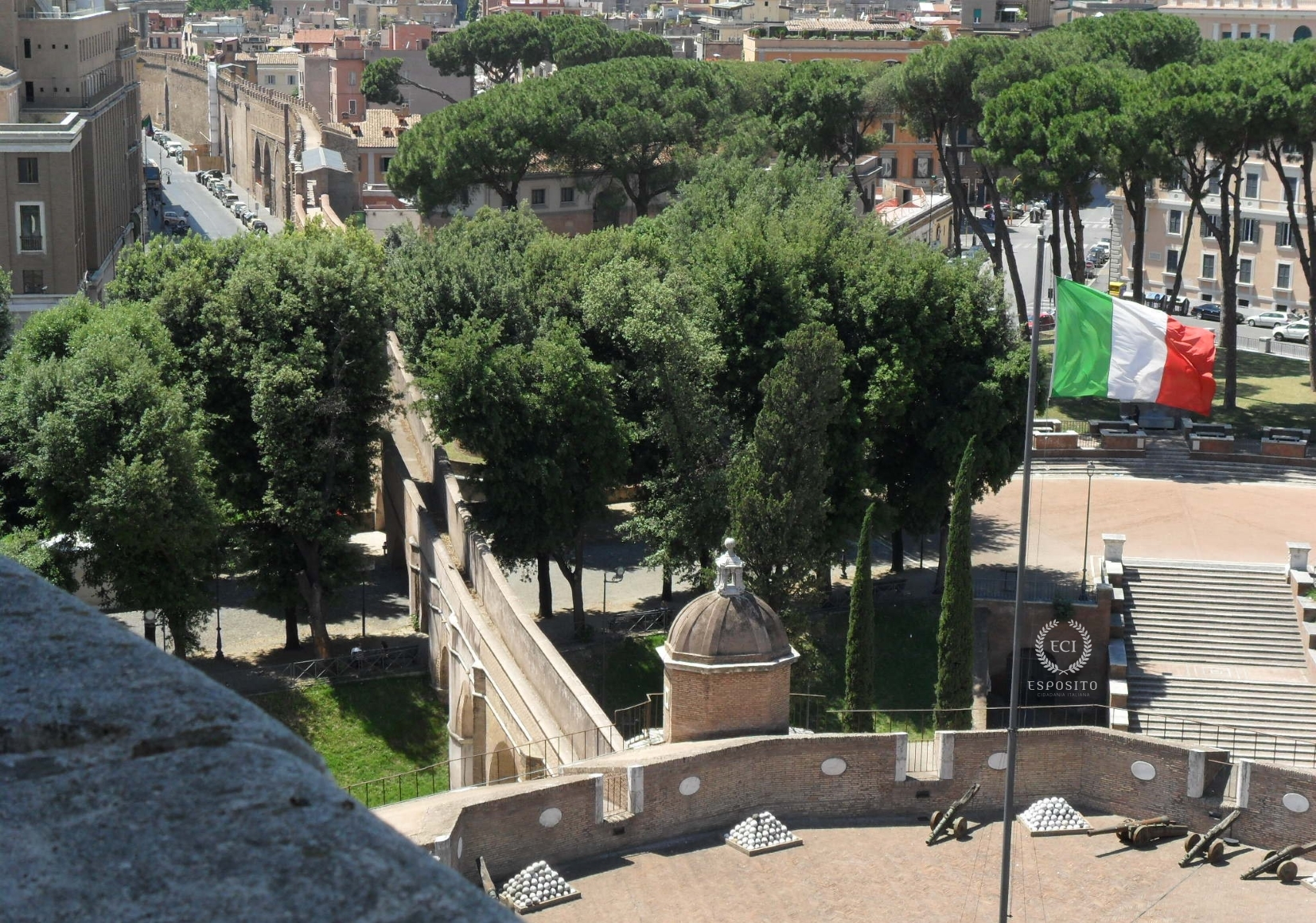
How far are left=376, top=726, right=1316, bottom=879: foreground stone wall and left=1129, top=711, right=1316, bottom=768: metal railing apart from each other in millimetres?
5243

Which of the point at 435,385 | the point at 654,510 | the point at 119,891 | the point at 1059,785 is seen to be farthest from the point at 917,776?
the point at 119,891

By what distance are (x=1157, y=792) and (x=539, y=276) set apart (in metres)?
20.5

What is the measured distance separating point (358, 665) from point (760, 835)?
13922mm

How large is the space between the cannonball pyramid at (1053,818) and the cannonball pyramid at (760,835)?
317 cm

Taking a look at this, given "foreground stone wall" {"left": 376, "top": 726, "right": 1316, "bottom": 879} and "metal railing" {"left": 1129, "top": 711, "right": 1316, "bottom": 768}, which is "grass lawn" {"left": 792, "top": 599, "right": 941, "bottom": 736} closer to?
"metal railing" {"left": 1129, "top": 711, "right": 1316, "bottom": 768}

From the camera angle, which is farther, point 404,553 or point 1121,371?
point 404,553

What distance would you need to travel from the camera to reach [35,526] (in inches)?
1241

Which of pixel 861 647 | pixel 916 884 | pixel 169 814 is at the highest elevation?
pixel 169 814

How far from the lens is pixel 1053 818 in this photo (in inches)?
860

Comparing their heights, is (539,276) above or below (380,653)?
above

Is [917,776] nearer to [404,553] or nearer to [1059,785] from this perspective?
[1059,785]

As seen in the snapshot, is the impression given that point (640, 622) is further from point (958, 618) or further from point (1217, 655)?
point (1217, 655)

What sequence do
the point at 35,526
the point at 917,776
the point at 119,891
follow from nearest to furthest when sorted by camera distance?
the point at 119,891 → the point at 917,776 → the point at 35,526

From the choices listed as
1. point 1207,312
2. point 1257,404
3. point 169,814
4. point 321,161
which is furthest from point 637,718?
point 321,161
